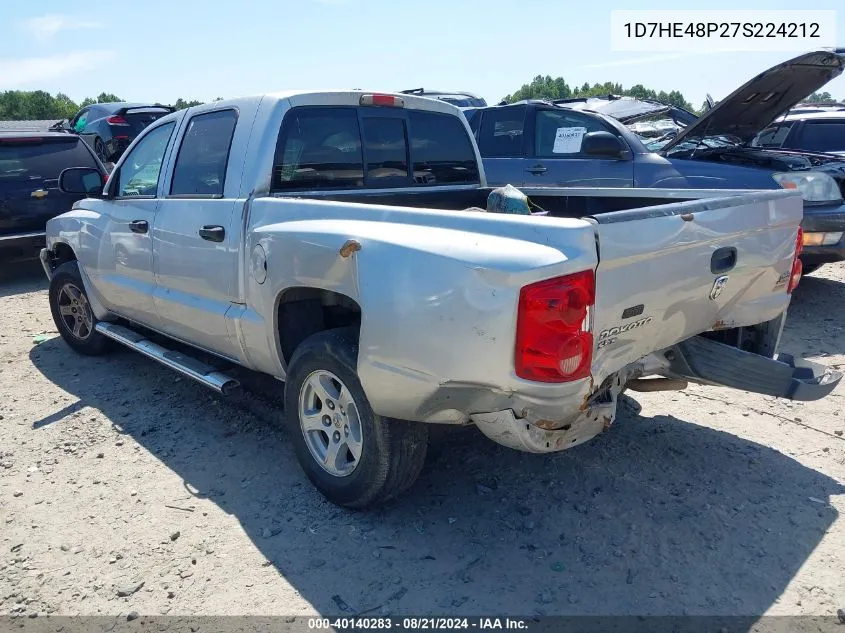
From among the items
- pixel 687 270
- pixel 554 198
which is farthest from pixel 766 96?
pixel 687 270

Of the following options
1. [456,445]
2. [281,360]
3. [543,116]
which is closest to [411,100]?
[281,360]

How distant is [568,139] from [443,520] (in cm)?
536

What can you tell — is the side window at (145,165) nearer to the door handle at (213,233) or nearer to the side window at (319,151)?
the door handle at (213,233)

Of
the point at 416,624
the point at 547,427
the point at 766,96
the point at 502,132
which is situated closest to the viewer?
the point at 416,624

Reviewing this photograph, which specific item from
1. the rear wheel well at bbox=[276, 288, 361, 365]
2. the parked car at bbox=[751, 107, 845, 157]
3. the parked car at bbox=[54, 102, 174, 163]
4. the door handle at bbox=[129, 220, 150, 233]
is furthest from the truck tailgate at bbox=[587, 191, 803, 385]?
the parked car at bbox=[54, 102, 174, 163]

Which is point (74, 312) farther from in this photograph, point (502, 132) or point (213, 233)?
point (502, 132)

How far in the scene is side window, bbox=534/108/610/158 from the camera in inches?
289

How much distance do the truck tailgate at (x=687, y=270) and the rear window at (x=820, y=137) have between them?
5.96 m

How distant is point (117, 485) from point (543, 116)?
Answer: 5.91m

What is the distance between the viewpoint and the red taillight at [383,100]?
3.97 m

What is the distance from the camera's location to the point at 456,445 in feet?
12.8

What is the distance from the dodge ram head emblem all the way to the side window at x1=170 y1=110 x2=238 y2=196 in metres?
2.58

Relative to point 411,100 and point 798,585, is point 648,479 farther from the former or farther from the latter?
point 411,100

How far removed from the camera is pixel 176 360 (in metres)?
4.24
